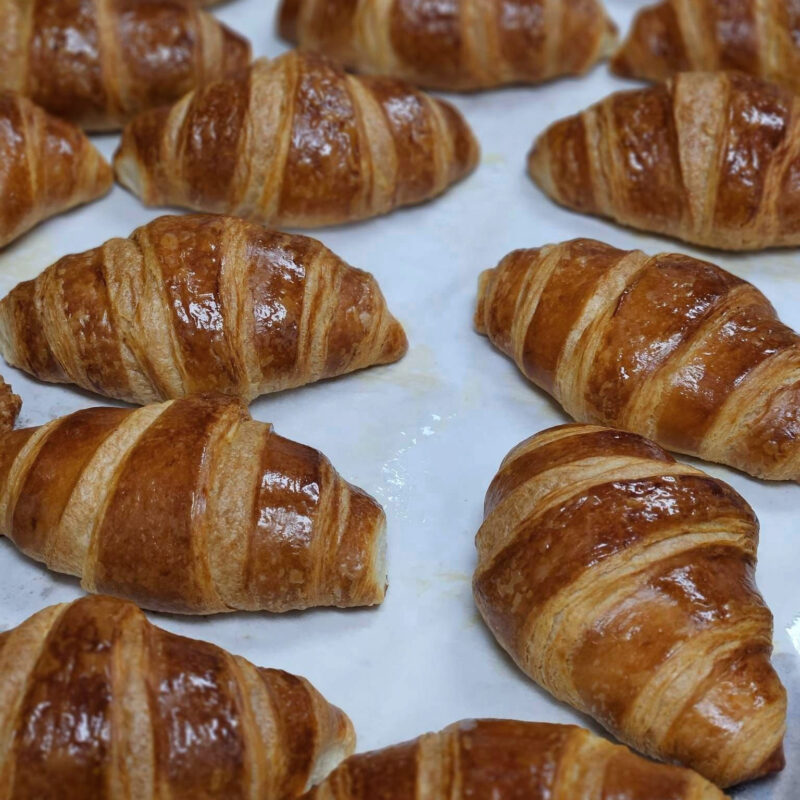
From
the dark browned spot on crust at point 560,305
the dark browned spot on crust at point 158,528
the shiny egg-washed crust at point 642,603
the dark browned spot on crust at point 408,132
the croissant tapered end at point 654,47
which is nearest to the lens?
the shiny egg-washed crust at point 642,603

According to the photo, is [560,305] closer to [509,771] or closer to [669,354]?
[669,354]

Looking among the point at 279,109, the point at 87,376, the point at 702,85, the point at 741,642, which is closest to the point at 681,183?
the point at 702,85

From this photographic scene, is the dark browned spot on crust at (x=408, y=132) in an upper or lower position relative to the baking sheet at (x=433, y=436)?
upper

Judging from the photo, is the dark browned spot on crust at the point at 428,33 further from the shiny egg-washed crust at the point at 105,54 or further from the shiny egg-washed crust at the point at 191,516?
the shiny egg-washed crust at the point at 191,516

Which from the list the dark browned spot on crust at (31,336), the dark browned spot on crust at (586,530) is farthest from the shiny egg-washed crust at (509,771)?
the dark browned spot on crust at (31,336)

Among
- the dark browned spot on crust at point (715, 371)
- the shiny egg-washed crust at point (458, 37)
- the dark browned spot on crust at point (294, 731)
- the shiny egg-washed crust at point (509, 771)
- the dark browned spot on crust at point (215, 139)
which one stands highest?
the shiny egg-washed crust at point (458, 37)

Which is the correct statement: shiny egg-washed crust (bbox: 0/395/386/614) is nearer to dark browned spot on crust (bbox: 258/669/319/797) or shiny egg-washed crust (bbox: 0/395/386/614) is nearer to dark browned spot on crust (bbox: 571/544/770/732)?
dark browned spot on crust (bbox: 258/669/319/797)

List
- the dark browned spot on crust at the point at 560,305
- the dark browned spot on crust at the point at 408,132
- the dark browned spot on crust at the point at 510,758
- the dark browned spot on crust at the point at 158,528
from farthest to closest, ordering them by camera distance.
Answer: the dark browned spot on crust at the point at 408,132, the dark browned spot on crust at the point at 560,305, the dark browned spot on crust at the point at 158,528, the dark browned spot on crust at the point at 510,758
